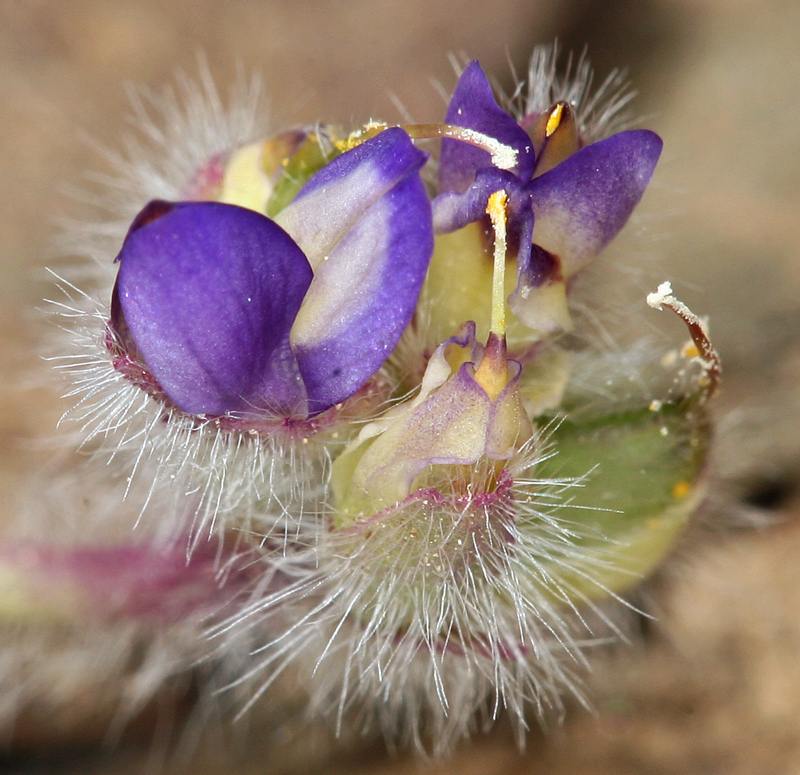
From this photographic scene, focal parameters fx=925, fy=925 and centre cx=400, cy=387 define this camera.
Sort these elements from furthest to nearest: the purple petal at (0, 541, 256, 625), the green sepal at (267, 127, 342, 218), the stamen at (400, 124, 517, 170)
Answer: the purple petal at (0, 541, 256, 625) → the green sepal at (267, 127, 342, 218) → the stamen at (400, 124, 517, 170)

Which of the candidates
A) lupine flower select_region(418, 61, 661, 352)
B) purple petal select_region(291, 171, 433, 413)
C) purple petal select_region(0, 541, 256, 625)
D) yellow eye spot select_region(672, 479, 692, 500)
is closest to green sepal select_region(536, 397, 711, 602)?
yellow eye spot select_region(672, 479, 692, 500)

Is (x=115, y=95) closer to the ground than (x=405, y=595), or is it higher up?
higher up

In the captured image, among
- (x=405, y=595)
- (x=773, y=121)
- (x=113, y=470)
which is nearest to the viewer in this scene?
(x=405, y=595)

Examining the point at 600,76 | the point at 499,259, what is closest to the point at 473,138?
the point at 499,259

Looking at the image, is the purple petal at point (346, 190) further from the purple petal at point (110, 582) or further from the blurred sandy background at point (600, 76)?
the blurred sandy background at point (600, 76)

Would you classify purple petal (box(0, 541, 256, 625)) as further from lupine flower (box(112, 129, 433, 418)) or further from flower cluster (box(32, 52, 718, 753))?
lupine flower (box(112, 129, 433, 418))

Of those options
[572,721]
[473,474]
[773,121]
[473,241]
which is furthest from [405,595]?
[773,121]

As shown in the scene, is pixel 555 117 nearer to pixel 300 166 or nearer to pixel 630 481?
pixel 300 166

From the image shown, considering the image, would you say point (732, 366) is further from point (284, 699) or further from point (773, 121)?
point (284, 699)
